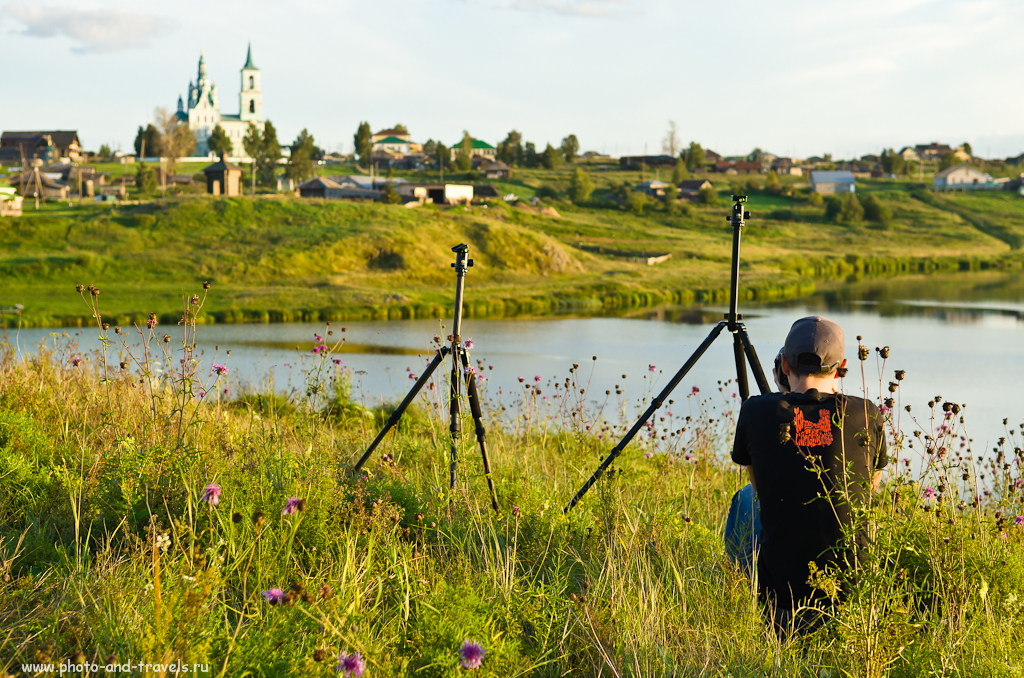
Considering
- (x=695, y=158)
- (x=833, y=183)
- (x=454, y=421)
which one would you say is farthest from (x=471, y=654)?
(x=695, y=158)

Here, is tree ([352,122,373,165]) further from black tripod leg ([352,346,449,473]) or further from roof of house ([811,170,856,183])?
black tripod leg ([352,346,449,473])

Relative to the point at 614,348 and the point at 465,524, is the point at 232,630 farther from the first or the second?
the point at 614,348

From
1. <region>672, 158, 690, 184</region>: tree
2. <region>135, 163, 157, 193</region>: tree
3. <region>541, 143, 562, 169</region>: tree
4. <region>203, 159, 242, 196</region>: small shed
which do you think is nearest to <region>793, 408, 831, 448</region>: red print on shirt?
<region>203, 159, 242, 196</region>: small shed

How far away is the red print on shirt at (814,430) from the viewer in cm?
297

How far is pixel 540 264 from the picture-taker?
147 ft

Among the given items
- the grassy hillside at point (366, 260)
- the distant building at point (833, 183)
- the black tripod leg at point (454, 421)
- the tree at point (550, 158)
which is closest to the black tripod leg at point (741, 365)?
the black tripod leg at point (454, 421)

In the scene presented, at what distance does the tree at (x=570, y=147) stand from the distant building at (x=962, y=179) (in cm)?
4945

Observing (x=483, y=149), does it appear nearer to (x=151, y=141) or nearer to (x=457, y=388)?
(x=151, y=141)

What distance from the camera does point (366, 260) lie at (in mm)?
40719

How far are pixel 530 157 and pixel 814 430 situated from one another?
109 metres

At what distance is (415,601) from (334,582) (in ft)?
0.97

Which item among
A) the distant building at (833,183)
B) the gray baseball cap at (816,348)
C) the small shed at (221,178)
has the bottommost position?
the gray baseball cap at (816,348)

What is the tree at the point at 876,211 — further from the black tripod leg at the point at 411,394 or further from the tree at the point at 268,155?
the black tripod leg at the point at 411,394

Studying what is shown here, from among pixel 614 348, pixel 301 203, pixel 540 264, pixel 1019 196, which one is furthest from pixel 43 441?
pixel 1019 196
